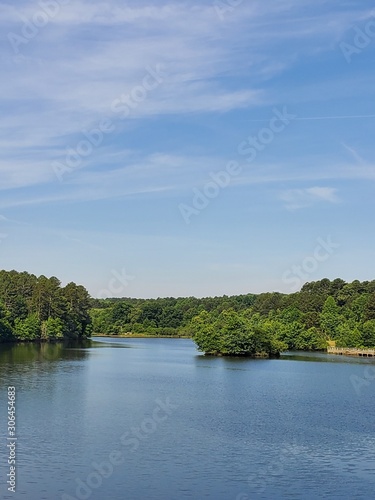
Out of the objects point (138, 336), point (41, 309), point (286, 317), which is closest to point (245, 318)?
point (286, 317)

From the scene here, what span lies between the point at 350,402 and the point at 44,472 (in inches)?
960

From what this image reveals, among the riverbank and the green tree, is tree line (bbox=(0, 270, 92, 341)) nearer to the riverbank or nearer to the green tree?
the riverbank

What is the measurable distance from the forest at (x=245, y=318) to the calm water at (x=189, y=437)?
2472 cm

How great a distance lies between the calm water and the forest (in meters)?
24.7

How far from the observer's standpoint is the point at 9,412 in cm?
3341

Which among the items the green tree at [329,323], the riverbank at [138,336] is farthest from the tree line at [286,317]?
the riverbank at [138,336]

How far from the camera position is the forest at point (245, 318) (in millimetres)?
79688

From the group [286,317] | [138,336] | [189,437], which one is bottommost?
[189,437]

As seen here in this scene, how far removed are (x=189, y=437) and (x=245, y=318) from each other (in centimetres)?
5389

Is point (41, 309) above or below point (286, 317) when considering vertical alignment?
above

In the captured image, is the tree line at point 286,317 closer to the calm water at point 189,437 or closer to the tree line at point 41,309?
the tree line at point 41,309

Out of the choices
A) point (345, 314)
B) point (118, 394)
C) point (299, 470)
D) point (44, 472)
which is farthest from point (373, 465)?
point (345, 314)

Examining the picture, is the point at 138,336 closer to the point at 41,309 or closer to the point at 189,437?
the point at 41,309

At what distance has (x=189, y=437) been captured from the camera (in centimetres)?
2978
